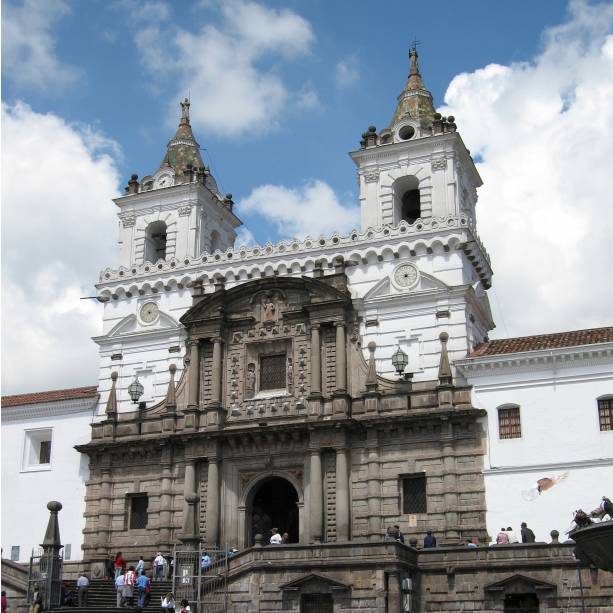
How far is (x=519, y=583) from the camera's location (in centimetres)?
2872

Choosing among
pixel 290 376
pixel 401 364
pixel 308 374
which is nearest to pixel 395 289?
pixel 401 364

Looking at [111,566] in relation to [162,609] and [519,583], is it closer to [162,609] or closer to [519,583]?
[162,609]

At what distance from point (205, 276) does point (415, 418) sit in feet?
39.2

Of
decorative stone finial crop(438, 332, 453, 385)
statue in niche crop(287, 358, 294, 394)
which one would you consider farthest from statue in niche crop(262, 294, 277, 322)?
decorative stone finial crop(438, 332, 453, 385)

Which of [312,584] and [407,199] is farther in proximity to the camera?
[407,199]

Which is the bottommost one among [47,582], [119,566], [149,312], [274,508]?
[47,582]

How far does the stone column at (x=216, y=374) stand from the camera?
3922 cm

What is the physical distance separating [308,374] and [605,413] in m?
11.5

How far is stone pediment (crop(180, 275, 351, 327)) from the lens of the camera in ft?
129

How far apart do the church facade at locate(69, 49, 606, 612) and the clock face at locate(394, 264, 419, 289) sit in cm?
6

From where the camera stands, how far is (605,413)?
1340 inches

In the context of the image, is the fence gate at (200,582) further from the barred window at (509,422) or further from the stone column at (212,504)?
Answer: the barred window at (509,422)

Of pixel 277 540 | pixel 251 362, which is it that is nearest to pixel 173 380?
pixel 251 362

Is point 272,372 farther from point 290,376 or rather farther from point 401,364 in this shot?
point 401,364
